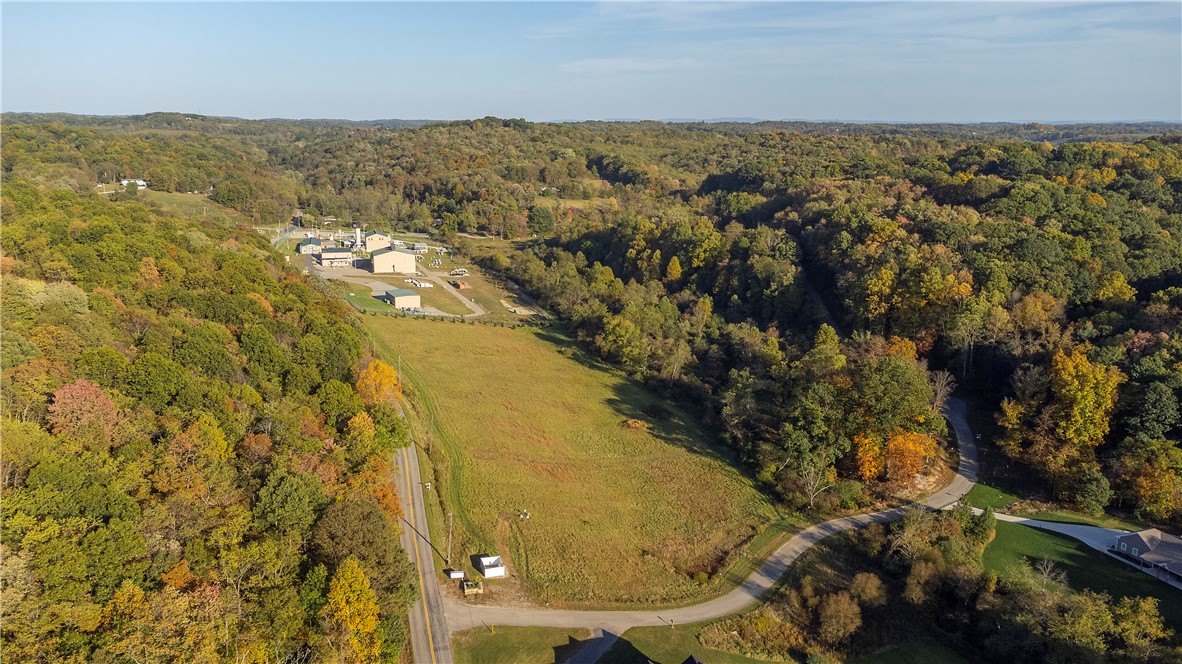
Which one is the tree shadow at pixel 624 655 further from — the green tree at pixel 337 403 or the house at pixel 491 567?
the green tree at pixel 337 403

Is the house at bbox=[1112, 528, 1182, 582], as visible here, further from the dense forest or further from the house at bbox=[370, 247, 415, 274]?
the house at bbox=[370, 247, 415, 274]

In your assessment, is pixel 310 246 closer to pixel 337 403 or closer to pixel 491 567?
pixel 337 403

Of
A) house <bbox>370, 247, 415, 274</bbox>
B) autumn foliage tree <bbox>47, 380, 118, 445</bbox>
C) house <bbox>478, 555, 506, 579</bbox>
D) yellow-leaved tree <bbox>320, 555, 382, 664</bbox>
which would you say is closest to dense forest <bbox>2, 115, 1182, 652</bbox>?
autumn foliage tree <bbox>47, 380, 118, 445</bbox>

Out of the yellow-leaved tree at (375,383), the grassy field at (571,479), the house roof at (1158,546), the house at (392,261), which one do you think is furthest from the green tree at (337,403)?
the house at (392,261)

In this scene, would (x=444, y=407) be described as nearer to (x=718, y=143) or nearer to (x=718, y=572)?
(x=718, y=572)

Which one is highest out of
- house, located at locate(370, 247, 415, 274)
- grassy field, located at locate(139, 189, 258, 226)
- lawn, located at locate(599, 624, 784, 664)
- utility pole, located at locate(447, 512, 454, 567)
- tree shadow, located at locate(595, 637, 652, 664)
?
grassy field, located at locate(139, 189, 258, 226)
